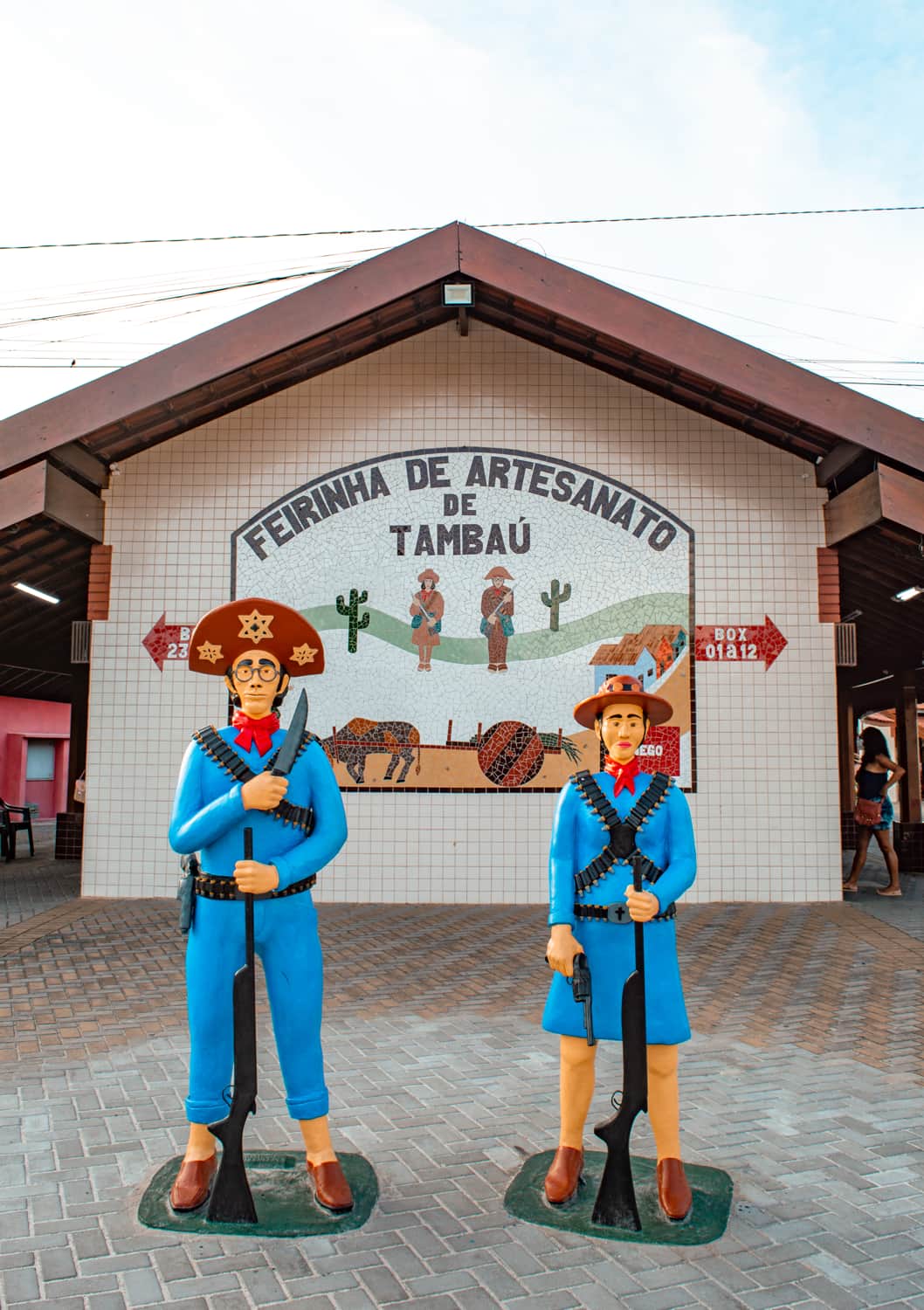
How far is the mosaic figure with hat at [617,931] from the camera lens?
3.07 m

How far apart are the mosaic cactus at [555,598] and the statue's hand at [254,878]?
19.6ft

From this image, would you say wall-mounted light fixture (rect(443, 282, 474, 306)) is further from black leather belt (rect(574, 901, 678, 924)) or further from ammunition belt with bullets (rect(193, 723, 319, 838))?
black leather belt (rect(574, 901, 678, 924))

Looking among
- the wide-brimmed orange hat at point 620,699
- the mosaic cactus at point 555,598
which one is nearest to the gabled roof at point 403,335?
the mosaic cactus at point 555,598

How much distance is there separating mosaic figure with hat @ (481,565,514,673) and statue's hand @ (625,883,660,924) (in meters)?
5.66

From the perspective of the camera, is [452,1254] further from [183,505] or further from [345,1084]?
[183,505]

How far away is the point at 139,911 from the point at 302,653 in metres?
5.59

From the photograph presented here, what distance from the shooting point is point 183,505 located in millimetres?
8938

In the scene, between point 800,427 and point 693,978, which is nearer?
point 693,978

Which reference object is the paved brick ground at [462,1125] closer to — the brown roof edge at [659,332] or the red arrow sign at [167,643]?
the red arrow sign at [167,643]

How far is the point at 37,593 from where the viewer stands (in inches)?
418

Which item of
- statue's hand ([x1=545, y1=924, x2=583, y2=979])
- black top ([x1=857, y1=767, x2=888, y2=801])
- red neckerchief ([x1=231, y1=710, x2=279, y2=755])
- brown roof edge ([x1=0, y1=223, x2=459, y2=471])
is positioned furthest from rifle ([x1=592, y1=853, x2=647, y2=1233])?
black top ([x1=857, y1=767, x2=888, y2=801])

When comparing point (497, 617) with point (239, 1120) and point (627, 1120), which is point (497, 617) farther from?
point (239, 1120)

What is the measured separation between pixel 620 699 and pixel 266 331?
5598 mm

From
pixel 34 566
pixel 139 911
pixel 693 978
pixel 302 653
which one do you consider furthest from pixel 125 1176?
pixel 34 566
